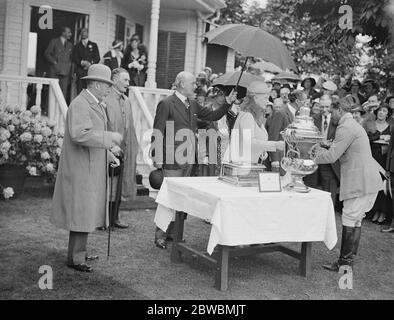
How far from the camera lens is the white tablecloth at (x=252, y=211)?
4883 millimetres

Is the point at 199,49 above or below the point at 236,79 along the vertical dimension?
above

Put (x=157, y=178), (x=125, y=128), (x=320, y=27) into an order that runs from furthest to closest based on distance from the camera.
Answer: (x=320, y=27) → (x=125, y=128) → (x=157, y=178)

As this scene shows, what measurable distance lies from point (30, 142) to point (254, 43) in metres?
4.06

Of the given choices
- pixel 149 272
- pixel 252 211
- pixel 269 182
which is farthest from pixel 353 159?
pixel 149 272

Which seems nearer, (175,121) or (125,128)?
(175,121)

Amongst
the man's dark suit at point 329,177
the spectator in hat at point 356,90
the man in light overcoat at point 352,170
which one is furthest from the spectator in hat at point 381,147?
the man in light overcoat at point 352,170

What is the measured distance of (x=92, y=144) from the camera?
5.06m

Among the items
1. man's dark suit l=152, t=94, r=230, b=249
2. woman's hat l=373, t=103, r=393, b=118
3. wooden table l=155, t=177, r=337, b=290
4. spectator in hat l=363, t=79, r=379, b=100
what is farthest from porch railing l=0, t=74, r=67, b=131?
spectator in hat l=363, t=79, r=379, b=100

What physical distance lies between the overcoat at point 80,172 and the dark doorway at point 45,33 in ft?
21.7

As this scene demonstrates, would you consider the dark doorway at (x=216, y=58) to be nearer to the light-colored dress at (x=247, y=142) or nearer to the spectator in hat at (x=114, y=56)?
the spectator in hat at (x=114, y=56)

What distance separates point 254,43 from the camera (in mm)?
6066

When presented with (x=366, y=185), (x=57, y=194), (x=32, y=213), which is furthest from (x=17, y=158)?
(x=366, y=185)

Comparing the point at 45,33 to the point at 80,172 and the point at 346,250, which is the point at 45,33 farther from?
the point at 346,250
